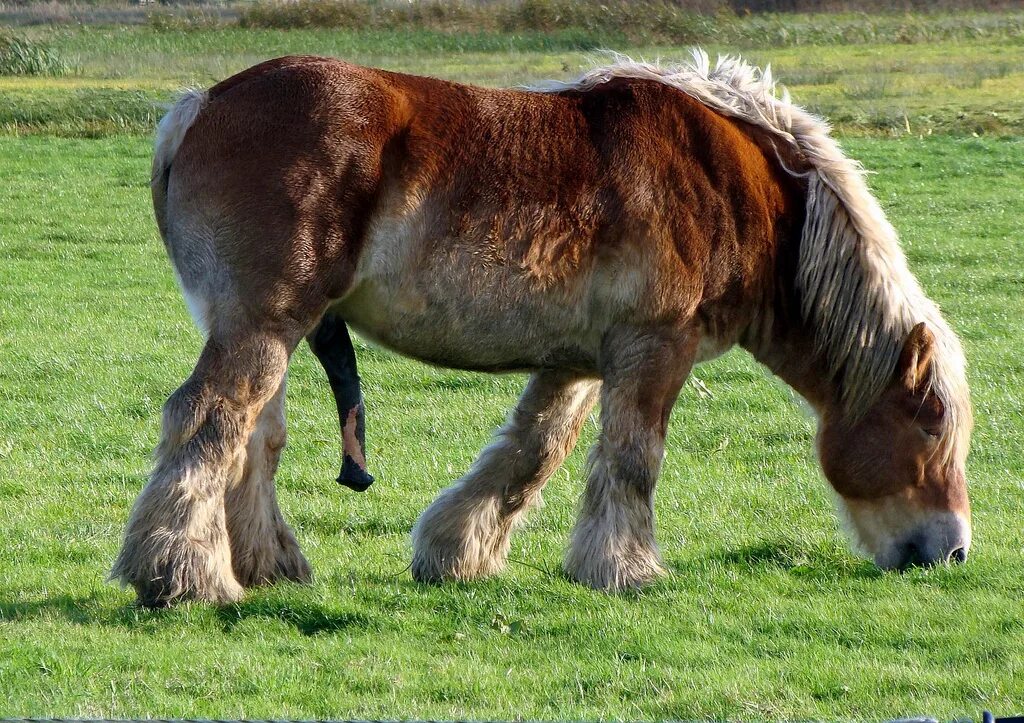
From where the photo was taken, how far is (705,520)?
6.09m

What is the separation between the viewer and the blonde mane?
503 centimetres

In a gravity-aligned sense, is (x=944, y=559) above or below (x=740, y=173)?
below

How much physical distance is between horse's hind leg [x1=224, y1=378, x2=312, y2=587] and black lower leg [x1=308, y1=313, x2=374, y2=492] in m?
0.28

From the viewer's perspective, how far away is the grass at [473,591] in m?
4.05

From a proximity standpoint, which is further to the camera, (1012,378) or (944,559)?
(1012,378)

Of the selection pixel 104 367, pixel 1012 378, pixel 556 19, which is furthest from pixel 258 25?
pixel 1012 378

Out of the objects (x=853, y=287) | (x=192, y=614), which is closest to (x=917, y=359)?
(x=853, y=287)

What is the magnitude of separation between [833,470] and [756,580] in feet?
1.90

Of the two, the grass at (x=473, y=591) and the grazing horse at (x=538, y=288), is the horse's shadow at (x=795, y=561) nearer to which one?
the grass at (x=473, y=591)

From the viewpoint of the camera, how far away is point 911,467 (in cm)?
507

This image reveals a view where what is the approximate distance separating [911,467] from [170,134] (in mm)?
3318

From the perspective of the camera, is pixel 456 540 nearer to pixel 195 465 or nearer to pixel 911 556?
pixel 195 465

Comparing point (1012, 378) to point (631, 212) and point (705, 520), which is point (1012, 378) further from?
point (631, 212)

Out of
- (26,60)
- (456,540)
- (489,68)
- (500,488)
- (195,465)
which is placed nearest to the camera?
(195,465)
